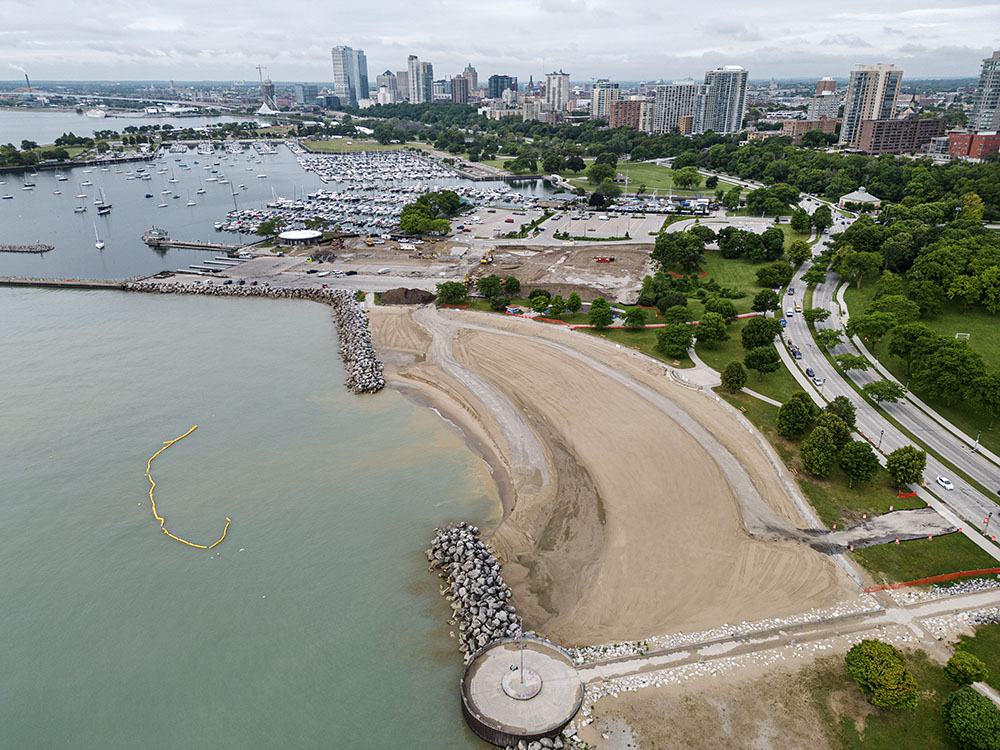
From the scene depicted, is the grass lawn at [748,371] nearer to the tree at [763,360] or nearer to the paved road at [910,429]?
the tree at [763,360]

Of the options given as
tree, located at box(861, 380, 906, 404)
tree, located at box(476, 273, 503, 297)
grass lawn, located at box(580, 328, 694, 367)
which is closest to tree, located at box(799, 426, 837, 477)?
tree, located at box(861, 380, 906, 404)

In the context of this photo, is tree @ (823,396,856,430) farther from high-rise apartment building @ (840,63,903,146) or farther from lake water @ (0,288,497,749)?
high-rise apartment building @ (840,63,903,146)

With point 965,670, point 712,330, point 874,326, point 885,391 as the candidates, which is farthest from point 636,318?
point 965,670

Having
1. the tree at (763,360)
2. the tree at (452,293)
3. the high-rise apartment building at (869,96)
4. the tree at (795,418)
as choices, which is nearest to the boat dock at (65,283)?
the tree at (452,293)

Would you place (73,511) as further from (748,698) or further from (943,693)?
(943,693)

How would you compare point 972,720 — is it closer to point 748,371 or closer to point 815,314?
point 748,371

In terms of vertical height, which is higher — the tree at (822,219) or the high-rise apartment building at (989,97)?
the high-rise apartment building at (989,97)
